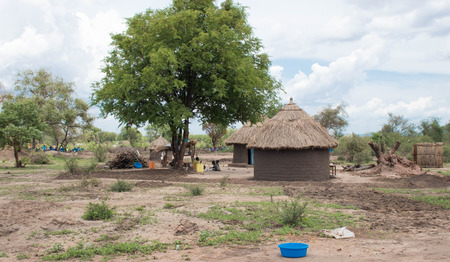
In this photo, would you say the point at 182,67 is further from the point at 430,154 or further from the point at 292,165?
the point at 430,154

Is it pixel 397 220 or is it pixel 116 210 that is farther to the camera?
pixel 116 210

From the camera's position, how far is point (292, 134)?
18922 millimetres

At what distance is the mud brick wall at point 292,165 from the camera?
61.7 feet

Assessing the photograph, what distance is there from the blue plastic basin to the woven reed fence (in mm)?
24106

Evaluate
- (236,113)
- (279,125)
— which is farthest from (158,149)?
(279,125)

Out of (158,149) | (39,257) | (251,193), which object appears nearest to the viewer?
(39,257)

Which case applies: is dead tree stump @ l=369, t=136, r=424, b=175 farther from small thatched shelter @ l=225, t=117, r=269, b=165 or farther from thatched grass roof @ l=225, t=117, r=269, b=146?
small thatched shelter @ l=225, t=117, r=269, b=165

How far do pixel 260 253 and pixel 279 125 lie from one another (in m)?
13.2

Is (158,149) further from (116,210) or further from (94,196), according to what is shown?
(116,210)

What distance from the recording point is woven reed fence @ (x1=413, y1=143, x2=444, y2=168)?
2738cm

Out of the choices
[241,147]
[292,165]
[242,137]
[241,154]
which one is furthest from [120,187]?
[241,154]

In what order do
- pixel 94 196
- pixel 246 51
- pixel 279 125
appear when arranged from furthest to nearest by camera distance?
1. pixel 246 51
2. pixel 279 125
3. pixel 94 196

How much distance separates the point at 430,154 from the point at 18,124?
26.2 meters

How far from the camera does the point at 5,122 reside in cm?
2489
